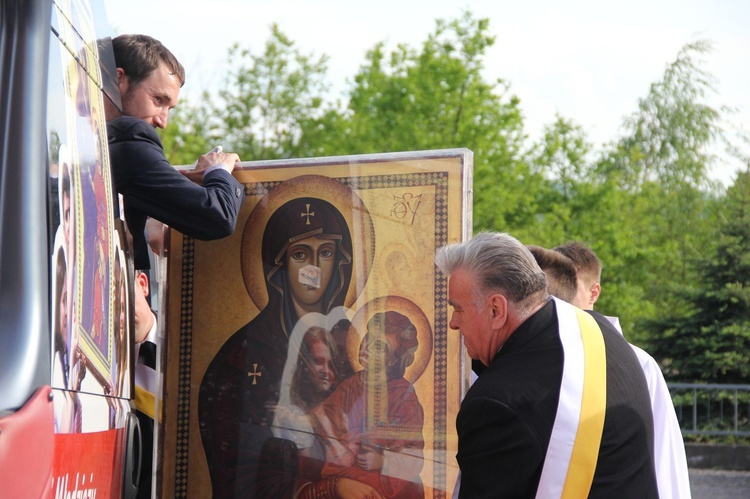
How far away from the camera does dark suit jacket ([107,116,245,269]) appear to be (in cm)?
287

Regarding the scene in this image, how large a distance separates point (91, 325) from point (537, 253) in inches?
115

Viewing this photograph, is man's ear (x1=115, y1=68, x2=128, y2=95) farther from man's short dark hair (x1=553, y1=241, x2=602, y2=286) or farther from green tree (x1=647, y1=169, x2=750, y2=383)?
green tree (x1=647, y1=169, x2=750, y2=383)

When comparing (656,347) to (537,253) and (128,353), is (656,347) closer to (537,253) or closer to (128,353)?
(537,253)

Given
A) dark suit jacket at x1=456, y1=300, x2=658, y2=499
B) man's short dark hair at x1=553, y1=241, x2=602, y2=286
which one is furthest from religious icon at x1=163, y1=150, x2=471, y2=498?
man's short dark hair at x1=553, y1=241, x2=602, y2=286

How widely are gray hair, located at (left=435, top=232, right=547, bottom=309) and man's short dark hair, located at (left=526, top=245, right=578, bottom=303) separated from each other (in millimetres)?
1813

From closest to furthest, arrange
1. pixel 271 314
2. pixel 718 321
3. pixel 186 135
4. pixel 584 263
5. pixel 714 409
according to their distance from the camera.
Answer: pixel 271 314 → pixel 584 263 → pixel 714 409 → pixel 718 321 → pixel 186 135

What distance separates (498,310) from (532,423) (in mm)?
392

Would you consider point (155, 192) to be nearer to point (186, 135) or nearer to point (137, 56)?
point (137, 56)

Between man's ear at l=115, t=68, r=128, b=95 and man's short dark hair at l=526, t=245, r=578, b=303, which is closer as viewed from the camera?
man's ear at l=115, t=68, r=128, b=95

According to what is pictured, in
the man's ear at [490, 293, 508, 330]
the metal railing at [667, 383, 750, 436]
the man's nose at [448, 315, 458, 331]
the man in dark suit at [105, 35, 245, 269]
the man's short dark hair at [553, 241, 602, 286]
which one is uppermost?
the man in dark suit at [105, 35, 245, 269]

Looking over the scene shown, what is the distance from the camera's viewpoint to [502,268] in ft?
8.95

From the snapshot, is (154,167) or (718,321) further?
(718,321)

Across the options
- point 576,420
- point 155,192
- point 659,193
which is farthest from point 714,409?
point 659,193

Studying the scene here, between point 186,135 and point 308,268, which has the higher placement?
point 186,135
